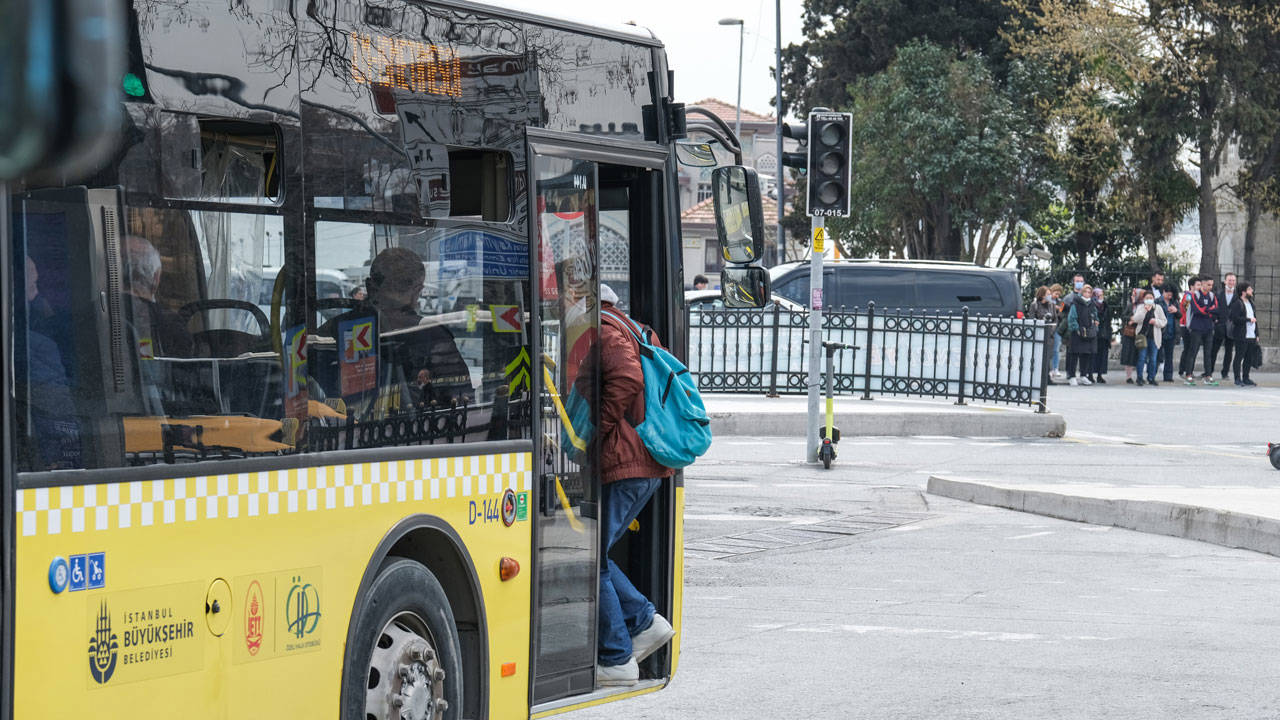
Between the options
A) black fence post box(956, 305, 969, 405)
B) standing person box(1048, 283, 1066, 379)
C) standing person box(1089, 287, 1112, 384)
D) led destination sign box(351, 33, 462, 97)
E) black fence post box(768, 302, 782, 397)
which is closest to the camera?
led destination sign box(351, 33, 462, 97)

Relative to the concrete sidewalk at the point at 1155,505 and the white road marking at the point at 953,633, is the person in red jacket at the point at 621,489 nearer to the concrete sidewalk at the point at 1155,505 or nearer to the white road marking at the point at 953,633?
the white road marking at the point at 953,633

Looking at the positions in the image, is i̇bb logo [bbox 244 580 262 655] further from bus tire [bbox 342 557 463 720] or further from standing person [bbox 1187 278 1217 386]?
standing person [bbox 1187 278 1217 386]

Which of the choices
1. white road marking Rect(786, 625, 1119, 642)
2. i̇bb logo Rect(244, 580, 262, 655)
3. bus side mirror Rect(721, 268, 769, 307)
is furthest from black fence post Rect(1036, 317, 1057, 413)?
i̇bb logo Rect(244, 580, 262, 655)

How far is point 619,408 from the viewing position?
6219mm

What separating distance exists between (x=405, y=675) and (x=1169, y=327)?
2763 centimetres

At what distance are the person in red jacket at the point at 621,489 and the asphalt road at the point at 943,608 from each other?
1.11 ft

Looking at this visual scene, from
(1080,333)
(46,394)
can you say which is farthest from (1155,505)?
(1080,333)

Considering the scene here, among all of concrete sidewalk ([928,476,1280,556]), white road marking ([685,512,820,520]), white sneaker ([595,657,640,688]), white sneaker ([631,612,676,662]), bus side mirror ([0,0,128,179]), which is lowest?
white road marking ([685,512,820,520])

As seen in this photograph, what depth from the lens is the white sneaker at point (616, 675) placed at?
630 cm

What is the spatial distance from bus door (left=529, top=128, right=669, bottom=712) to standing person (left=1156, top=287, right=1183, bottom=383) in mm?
25727

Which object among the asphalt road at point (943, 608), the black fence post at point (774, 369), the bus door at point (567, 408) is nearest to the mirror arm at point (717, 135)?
the bus door at point (567, 408)

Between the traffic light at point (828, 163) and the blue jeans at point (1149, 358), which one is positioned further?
the blue jeans at point (1149, 358)

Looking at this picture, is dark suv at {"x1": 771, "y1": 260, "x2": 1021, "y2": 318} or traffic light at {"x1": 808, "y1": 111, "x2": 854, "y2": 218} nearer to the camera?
traffic light at {"x1": 808, "y1": 111, "x2": 854, "y2": 218}

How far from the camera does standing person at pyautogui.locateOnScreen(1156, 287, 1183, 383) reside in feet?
101
